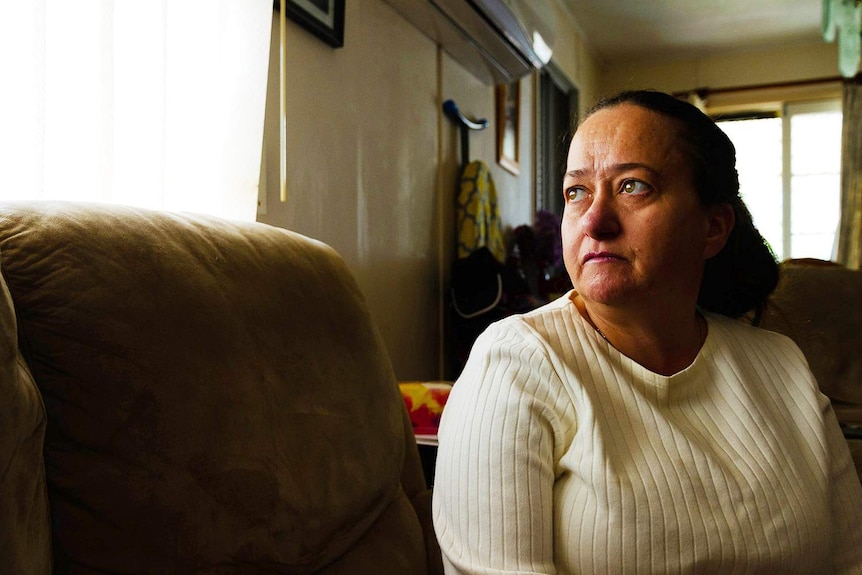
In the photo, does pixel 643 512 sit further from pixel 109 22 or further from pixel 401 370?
pixel 401 370

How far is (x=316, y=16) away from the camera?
2090mm

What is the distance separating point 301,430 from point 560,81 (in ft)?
14.0

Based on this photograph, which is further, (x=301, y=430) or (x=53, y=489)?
(x=301, y=430)

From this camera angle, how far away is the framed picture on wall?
3775 mm

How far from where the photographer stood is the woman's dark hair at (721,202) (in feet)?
3.76

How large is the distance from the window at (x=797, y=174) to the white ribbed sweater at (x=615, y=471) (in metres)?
4.80

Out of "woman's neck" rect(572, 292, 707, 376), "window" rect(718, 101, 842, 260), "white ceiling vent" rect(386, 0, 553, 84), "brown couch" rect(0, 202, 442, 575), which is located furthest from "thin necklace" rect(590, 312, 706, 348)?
"window" rect(718, 101, 842, 260)

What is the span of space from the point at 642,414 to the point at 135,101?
954mm

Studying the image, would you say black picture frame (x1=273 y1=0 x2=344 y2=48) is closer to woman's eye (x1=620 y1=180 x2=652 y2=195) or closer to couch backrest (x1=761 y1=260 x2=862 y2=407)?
woman's eye (x1=620 y1=180 x2=652 y2=195)

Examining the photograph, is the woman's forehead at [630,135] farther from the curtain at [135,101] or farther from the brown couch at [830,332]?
the brown couch at [830,332]

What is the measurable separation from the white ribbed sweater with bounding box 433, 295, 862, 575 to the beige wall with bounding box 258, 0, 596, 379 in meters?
1.04

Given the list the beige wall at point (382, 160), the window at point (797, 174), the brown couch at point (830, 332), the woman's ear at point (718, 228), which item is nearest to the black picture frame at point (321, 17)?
the beige wall at point (382, 160)

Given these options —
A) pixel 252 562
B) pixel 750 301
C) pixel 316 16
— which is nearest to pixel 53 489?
pixel 252 562

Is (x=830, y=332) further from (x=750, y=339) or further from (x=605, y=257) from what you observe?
(x=605, y=257)
